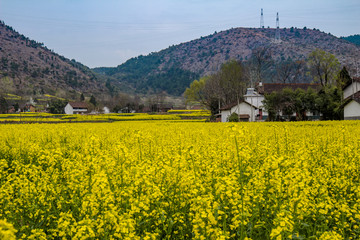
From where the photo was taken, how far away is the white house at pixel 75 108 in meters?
105

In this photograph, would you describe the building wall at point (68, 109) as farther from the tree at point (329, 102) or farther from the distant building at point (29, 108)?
the tree at point (329, 102)

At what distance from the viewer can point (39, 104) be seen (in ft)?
383

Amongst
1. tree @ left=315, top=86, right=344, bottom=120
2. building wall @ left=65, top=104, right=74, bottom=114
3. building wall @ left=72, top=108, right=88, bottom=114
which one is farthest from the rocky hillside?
tree @ left=315, top=86, right=344, bottom=120

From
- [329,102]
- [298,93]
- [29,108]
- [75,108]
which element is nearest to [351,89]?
[329,102]

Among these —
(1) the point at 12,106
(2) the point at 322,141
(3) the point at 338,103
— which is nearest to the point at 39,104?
(1) the point at 12,106

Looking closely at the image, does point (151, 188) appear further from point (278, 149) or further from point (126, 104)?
point (126, 104)

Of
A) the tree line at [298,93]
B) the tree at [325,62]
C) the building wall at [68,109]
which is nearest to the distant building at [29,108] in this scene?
the building wall at [68,109]

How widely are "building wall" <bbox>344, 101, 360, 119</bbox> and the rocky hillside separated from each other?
418 ft

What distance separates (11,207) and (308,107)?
44.3 meters

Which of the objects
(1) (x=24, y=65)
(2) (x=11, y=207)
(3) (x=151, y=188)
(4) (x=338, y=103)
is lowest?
(2) (x=11, y=207)

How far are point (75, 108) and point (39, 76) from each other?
67.9m

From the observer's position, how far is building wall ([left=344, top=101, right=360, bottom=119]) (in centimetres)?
3309

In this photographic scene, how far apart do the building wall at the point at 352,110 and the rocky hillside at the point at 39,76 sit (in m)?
127

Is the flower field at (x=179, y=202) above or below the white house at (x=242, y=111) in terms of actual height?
below
